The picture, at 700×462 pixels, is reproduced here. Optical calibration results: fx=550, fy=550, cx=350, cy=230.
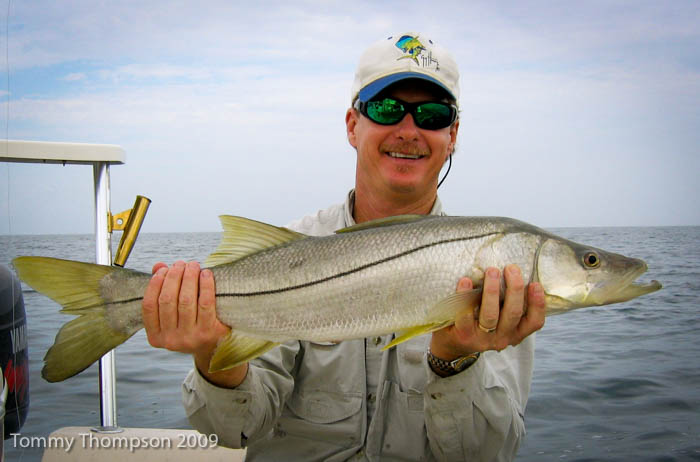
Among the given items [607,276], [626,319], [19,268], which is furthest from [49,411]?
[626,319]

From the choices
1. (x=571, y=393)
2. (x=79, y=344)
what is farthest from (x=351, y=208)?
(x=571, y=393)

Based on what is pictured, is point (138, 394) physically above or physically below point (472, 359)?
below

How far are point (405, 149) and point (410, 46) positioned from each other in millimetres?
616

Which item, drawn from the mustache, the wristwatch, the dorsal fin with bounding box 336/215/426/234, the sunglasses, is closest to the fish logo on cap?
the sunglasses

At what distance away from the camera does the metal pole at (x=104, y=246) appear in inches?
155

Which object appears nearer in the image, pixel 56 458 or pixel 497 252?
pixel 497 252

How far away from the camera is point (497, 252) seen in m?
2.30

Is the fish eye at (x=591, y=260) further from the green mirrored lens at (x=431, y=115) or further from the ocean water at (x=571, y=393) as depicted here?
the ocean water at (x=571, y=393)

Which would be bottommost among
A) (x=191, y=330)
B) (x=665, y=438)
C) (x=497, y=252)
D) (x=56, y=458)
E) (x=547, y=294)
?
(x=665, y=438)

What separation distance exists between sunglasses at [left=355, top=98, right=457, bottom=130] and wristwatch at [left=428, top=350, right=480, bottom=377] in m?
1.34

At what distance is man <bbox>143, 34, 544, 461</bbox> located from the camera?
2375mm

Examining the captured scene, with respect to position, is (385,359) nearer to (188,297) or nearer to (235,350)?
(235,350)

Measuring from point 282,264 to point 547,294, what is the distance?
1143mm

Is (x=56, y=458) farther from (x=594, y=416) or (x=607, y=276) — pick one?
(x=594, y=416)
